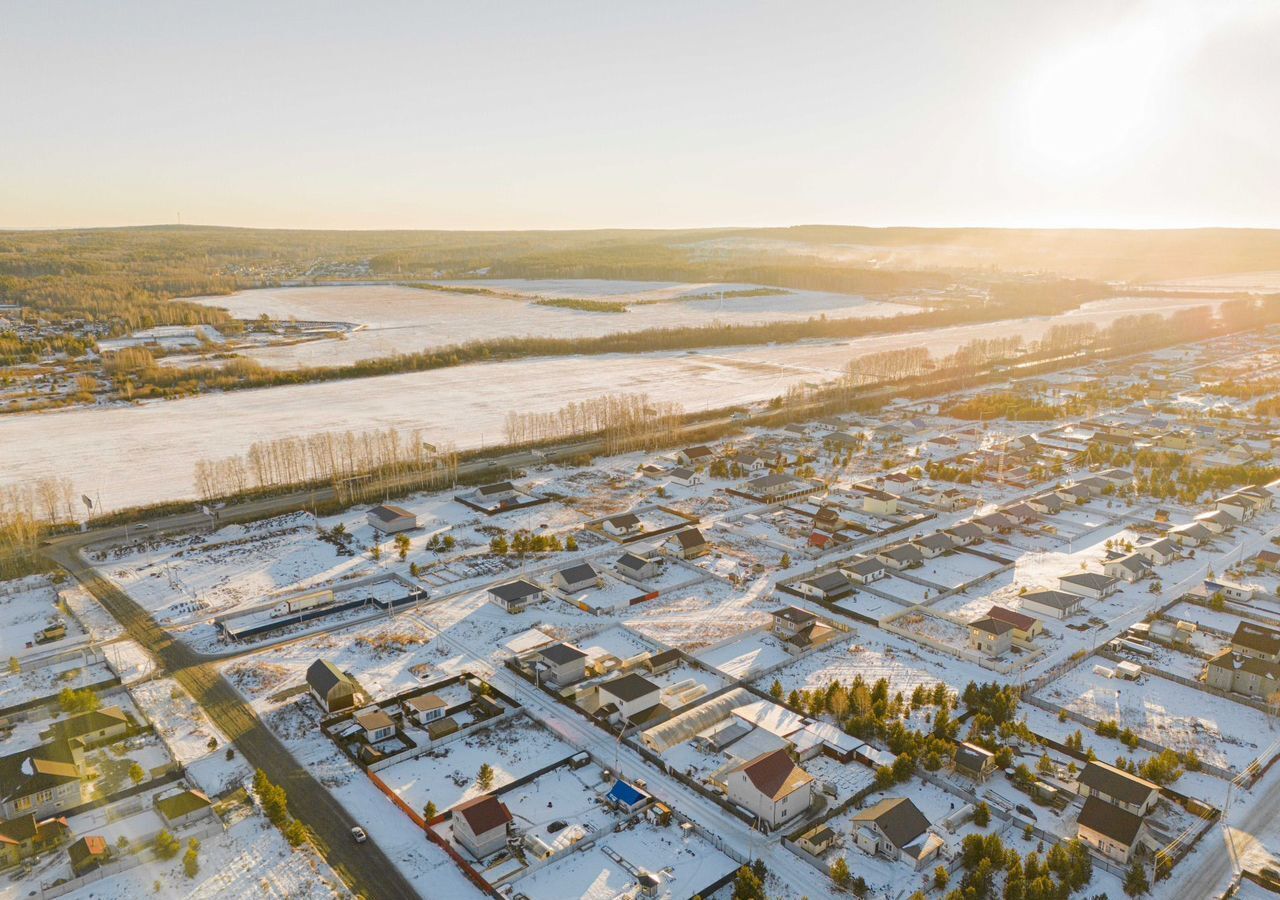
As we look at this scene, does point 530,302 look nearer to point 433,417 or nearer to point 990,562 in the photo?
point 433,417

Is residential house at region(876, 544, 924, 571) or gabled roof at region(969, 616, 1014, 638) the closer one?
gabled roof at region(969, 616, 1014, 638)

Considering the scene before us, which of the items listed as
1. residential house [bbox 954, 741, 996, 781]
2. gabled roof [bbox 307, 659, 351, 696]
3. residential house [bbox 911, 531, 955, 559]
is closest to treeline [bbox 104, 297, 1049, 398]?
gabled roof [bbox 307, 659, 351, 696]

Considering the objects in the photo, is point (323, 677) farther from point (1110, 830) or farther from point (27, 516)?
point (27, 516)

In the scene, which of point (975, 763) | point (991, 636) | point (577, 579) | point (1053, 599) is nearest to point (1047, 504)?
point (1053, 599)

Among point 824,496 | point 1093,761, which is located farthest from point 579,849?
point 824,496

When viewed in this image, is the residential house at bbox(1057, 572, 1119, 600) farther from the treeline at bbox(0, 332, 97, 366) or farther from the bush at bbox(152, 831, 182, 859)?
the treeline at bbox(0, 332, 97, 366)

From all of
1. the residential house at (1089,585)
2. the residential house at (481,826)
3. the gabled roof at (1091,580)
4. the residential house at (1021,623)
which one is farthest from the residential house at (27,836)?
the gabled roof at (1091,580)
